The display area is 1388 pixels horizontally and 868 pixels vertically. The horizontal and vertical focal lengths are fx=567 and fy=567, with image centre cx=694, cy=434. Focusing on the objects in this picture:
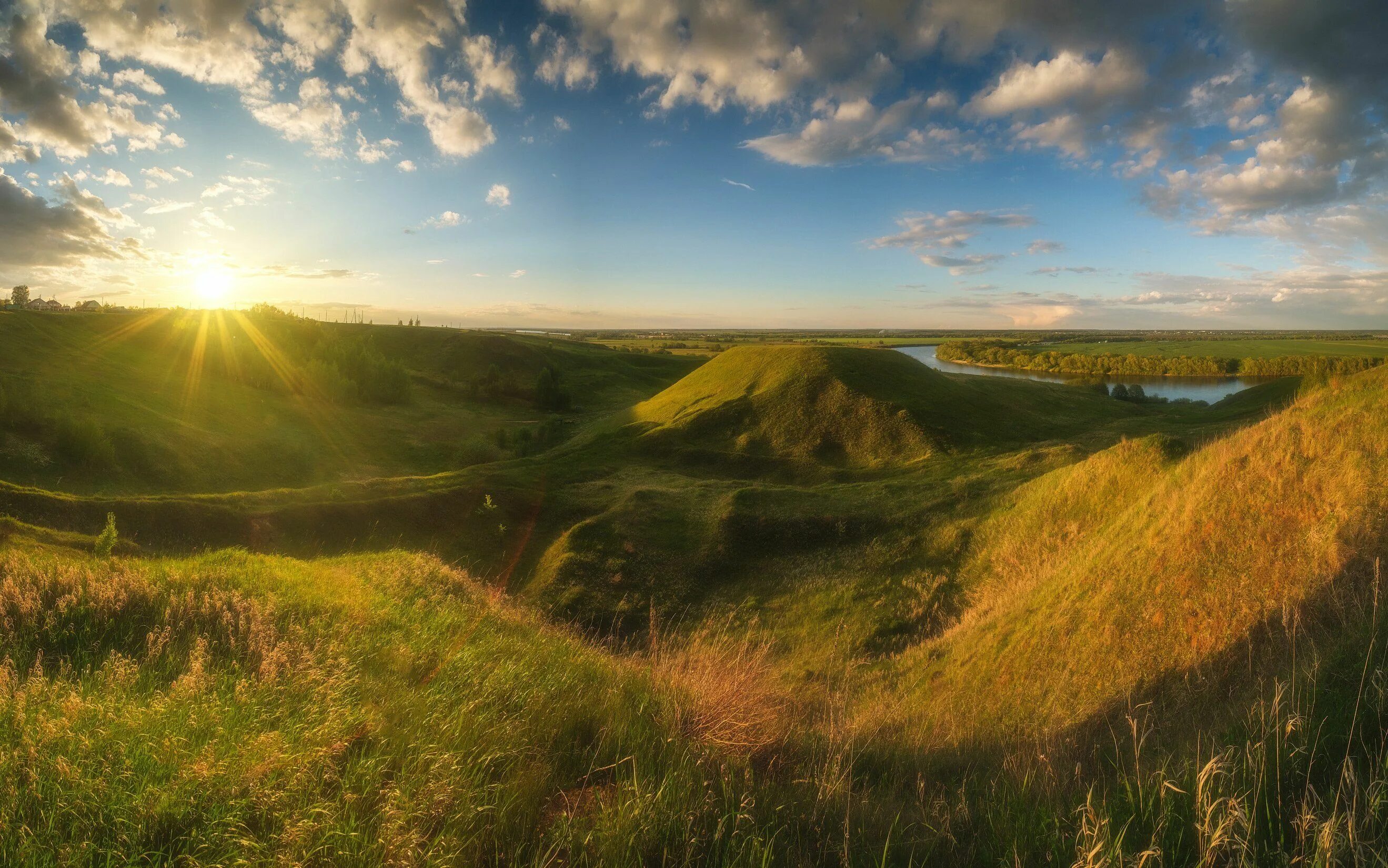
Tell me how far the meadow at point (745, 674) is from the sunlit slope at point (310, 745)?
1.2 inches

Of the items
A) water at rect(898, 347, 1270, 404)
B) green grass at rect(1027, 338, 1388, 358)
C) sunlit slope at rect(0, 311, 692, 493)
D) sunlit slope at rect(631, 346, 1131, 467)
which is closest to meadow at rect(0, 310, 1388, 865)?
sunlit slope at rect(631, 346, 1131, 467)

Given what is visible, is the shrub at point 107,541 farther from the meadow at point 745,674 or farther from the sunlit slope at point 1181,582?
the sunlit slope at point 1181,582

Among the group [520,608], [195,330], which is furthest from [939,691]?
[195,330]

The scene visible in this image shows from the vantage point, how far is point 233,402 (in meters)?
64.4

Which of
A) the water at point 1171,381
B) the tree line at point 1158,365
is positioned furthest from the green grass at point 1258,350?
the water at point 1171,381

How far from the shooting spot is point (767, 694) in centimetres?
834

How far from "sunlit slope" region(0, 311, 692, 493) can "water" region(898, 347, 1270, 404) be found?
77.6 meters

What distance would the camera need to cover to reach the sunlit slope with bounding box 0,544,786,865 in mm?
3709

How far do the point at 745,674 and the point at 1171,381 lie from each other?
171m

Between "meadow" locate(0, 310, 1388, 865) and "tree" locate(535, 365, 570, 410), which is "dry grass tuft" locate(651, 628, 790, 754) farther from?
"tree" locate(535, 365, 570, 410)

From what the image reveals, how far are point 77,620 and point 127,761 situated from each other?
13.7 ft

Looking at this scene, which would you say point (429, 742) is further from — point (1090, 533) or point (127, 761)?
point (1090, 533)

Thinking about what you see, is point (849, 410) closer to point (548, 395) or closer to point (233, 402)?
point (548, 395)

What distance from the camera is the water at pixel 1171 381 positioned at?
114438mm
